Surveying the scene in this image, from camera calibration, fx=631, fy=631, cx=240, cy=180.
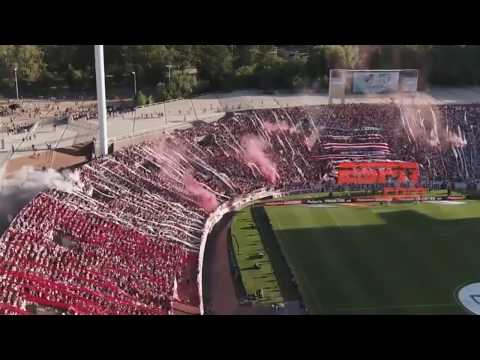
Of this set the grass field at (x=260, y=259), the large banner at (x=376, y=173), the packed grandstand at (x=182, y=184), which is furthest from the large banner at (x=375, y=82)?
the grass field at (x=260, y=259)

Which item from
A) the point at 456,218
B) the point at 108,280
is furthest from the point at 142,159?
the point at 456,218

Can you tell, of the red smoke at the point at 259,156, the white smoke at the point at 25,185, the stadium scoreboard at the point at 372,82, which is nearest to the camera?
the white smoke at the point at 25,185

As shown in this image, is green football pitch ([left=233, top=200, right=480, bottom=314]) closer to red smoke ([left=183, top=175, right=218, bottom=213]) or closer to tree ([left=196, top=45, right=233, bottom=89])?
red smoke ([left=183, top=175, right=218, bottom=213])

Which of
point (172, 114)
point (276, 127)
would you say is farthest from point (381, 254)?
point (172, 114)

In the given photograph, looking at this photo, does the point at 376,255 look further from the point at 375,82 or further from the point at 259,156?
the point at 375,82

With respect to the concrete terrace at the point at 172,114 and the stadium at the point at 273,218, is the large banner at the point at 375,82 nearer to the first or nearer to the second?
the stadium at the point at 273,218
